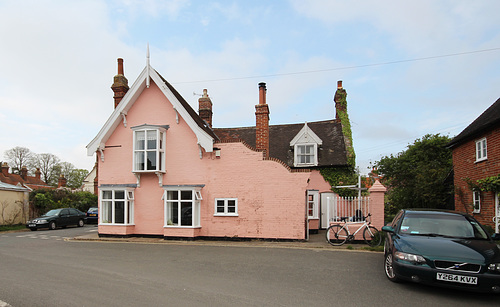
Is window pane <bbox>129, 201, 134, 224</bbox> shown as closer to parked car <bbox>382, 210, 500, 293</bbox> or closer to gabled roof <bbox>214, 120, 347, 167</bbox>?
gabled roof <bbox>214, 120, 347, 167</bbox>

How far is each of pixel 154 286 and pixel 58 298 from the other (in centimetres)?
180

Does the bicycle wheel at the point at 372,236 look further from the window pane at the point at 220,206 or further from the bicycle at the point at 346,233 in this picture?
the window pane at the point at 220,206

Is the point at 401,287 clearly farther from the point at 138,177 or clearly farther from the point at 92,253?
the point at 138,177

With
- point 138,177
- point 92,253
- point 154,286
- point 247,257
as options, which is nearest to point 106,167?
point 138,177

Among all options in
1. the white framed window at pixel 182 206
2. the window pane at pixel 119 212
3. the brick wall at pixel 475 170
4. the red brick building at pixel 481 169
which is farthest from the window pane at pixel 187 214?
the brick wall at pixel 475 170

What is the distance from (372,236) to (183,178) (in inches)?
358

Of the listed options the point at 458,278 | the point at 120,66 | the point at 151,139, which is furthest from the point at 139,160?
the point at 458,278

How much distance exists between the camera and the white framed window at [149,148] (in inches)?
672

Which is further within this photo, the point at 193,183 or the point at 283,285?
the point at 193,183

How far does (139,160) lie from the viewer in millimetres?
17375

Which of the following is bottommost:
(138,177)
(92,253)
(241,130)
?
(92,253)

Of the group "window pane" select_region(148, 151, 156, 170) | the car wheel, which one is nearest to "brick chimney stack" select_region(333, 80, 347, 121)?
"window pane" select_region(148, 151, 156, 170)

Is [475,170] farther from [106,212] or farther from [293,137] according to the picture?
[106,212]

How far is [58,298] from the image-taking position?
641 centimetres
